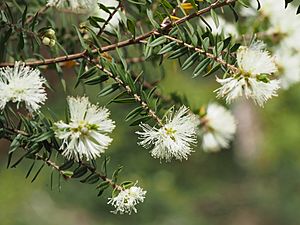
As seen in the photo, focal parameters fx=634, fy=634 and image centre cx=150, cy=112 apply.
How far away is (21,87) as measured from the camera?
15.1 inches

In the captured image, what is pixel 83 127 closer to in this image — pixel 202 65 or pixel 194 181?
pixel 202 65

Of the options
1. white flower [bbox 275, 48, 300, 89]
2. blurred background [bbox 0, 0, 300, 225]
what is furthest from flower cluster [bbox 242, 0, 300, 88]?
blurred background [bbox 0, 0, 300, 225]

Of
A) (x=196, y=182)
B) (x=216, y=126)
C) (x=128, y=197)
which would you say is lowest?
(x=128, y=197)

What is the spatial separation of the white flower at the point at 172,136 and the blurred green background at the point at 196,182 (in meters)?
0.76

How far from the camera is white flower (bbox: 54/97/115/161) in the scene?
372 millimetres

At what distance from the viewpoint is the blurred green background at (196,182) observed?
138 centimetres

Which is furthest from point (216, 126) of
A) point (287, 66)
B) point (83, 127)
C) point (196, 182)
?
point (196, 182)

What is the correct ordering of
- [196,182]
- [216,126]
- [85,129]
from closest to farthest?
1. [85,129]
2. [216,126]
3. [196,182]

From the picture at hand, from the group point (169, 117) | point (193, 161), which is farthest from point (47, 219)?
point (169, 117)

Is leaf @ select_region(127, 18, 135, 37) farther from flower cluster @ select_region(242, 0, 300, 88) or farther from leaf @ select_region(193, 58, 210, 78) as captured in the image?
flower cluster @ select_region(242, 0, 300, 88)

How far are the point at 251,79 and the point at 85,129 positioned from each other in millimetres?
107

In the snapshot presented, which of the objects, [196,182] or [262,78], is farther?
[196,182]

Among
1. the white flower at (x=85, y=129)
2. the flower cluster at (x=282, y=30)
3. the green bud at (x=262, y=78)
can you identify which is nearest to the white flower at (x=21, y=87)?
the white flower at (x=85, y=129)

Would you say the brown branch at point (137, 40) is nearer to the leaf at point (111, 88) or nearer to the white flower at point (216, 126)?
the leaf at point (111, 88)
